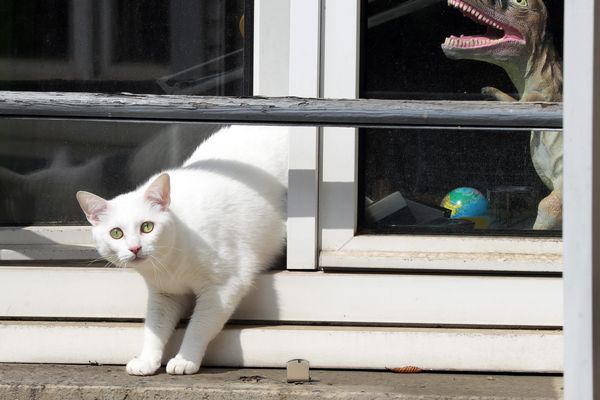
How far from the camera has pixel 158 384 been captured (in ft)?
9.57

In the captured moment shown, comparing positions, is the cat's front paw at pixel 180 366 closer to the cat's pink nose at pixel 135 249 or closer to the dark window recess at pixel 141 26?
the cat's pink nose at pixel 135 249

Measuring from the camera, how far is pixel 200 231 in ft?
10.2

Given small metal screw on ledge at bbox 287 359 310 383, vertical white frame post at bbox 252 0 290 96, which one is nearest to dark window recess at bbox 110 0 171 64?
vertical white frame post at bbox 252 0 290 96

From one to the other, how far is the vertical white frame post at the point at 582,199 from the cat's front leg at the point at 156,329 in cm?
154

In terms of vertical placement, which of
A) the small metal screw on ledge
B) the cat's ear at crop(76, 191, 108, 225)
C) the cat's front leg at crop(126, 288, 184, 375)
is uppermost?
the cat's ear at crop(76, 191, 108, 225)

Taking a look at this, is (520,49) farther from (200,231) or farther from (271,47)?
(200,231)

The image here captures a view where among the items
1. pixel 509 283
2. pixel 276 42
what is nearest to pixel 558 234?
pixel 509 283

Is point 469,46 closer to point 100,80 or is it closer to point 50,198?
point 100,80

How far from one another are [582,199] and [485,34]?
1.52 m

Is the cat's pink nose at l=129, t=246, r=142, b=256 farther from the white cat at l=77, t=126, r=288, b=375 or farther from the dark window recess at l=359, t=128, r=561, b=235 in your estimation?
the dark window recess at l=359, t=128, r=561, b=235

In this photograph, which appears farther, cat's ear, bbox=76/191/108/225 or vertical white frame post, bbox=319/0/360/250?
vertical white frame post, bbox=319/0/360/250

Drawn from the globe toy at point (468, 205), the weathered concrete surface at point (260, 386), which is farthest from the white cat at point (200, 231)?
the globe toy at point (468, 205)

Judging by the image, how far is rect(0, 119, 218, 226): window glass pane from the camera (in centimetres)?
347

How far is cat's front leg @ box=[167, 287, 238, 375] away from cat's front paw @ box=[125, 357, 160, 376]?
4cm
